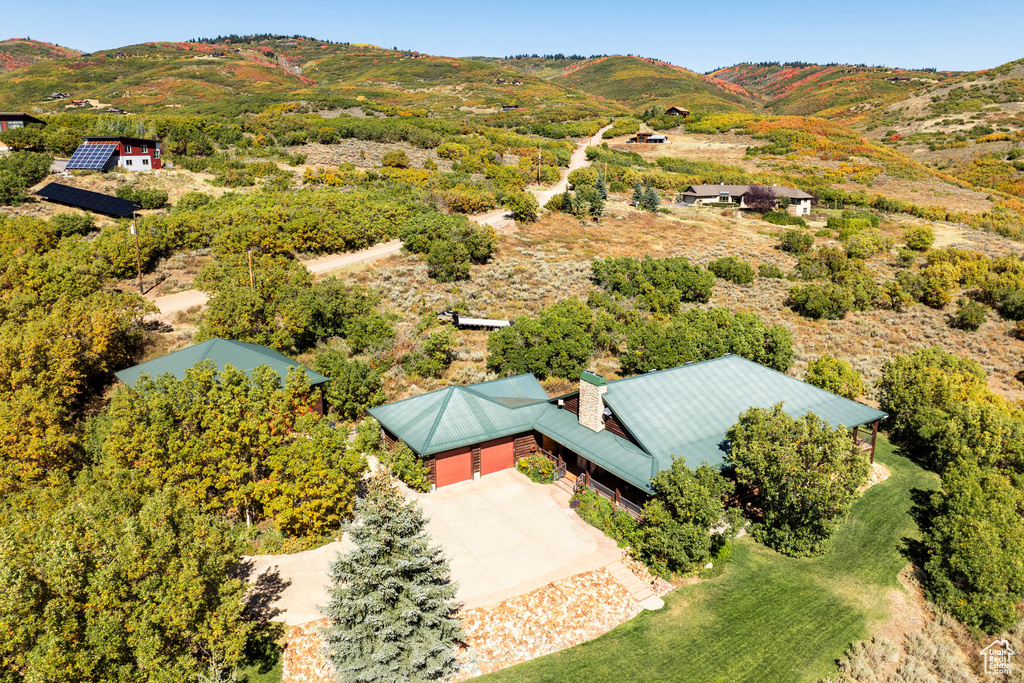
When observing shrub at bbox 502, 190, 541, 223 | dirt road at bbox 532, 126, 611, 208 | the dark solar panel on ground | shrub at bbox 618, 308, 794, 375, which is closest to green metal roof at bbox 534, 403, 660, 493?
shrub at bbox 618, 308, 794, 375

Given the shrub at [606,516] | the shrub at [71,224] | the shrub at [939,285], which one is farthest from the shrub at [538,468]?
the shrub at [939,285]

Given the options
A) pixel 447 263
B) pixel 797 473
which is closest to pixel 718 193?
pixel 447 263

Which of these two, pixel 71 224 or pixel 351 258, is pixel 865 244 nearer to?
pixel 351 258

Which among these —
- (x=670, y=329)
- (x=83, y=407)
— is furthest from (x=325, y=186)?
(x=670, y=329)

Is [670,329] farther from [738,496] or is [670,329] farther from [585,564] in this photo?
[585,564]

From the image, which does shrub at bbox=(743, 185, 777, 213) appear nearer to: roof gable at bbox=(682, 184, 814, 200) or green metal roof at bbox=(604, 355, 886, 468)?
roof gable at bbox=(682, 184, 814, 200)
